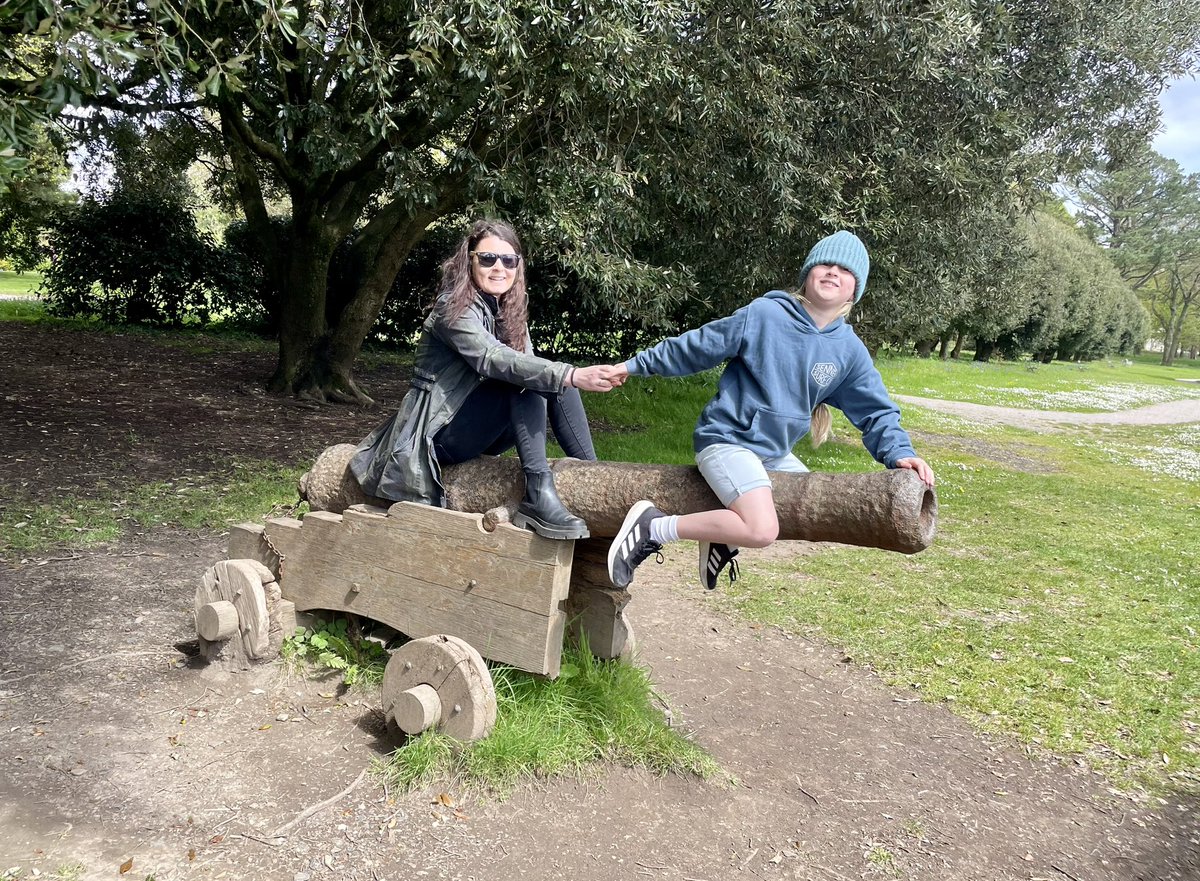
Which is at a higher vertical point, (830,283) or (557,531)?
(830,283)

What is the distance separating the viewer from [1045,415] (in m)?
21.8

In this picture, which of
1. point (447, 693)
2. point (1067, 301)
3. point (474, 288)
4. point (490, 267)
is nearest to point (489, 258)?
point (490, 267)

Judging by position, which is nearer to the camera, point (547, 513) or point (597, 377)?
point (597, 377)

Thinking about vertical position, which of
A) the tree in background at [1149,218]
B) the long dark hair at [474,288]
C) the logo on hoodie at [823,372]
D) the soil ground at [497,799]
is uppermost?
the tree in background at [1149,218]

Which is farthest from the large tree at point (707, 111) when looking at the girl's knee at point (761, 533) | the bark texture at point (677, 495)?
the girl's knee at point (761, 533)

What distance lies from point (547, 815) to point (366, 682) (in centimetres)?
129

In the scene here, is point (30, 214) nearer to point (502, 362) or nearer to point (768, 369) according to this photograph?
point (502, 362)

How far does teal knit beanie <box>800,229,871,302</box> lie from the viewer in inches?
135

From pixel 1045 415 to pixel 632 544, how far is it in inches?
847

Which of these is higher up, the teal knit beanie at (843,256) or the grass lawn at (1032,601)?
the teal knit beanie at (843,256)

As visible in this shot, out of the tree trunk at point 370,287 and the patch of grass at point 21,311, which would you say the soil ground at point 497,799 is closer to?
the tree trunk at point 370,287

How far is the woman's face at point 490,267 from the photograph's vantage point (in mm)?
3934

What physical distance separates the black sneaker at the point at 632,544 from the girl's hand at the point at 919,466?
96 centimetres

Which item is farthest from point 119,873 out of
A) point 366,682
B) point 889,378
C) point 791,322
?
point 889,378
